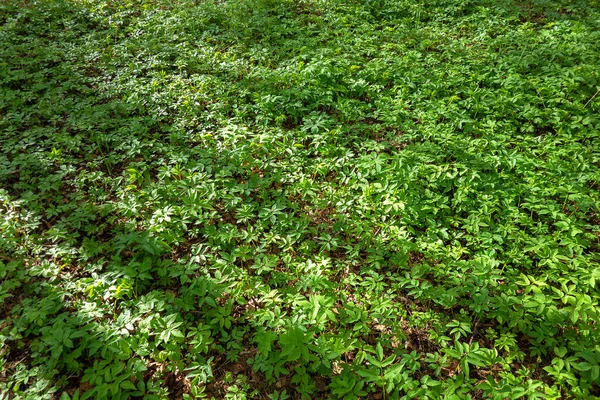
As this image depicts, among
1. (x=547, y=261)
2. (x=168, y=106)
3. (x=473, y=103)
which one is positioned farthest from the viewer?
(x=168, y=106)

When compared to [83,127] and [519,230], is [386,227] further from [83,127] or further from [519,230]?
[83,127]

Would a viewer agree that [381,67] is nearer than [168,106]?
No

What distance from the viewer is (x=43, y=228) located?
3.64m

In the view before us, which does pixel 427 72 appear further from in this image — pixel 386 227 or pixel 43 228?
pixel 43 228

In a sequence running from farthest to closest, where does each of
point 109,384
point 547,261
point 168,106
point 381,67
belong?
1. point 381,67
2. point 168,106
3. point 547,261
4. point 109,384

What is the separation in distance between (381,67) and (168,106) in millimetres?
3254

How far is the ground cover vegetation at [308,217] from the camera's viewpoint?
8.34 feet

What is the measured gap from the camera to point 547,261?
9.57ft

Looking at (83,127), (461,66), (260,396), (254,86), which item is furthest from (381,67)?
(260,396)

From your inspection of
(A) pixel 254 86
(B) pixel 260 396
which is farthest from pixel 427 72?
(B) pixel 260 396

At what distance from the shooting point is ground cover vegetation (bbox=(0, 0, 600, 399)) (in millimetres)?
2541

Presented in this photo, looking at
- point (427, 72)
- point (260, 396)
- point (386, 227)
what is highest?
point (427, 72)

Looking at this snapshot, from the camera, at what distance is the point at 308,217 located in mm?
3648

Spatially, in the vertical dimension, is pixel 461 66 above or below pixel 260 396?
above
